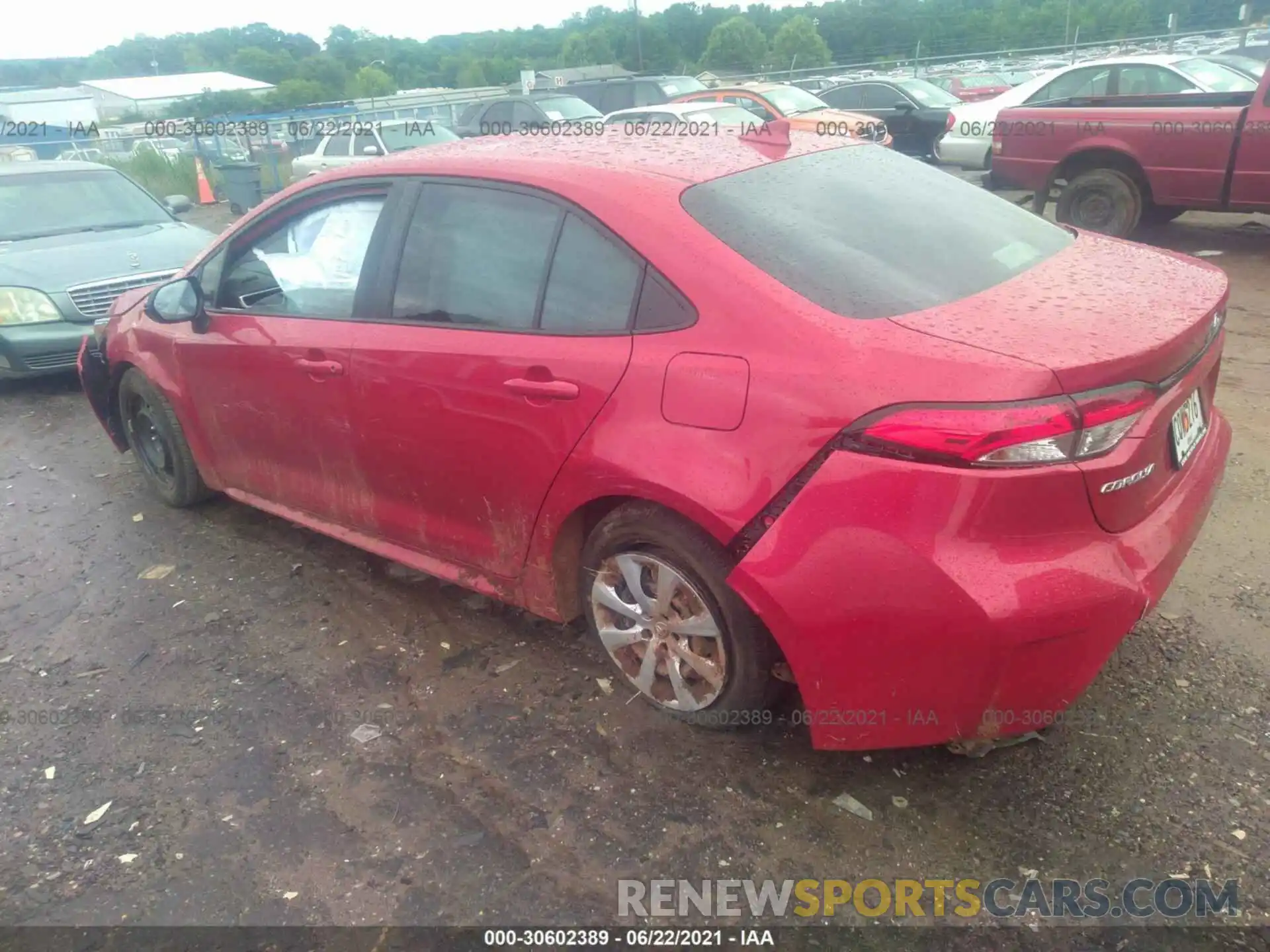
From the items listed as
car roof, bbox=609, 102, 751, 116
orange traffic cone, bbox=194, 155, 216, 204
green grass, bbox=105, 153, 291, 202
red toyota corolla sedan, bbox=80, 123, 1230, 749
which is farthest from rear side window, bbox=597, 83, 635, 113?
red toyota corolla sedan, bbox=80, 123, 1230, 749

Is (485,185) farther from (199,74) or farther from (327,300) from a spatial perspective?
(199,74)

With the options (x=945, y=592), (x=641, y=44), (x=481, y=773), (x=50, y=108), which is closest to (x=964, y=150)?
(x=945, y=592)

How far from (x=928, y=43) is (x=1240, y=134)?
32.1 meters

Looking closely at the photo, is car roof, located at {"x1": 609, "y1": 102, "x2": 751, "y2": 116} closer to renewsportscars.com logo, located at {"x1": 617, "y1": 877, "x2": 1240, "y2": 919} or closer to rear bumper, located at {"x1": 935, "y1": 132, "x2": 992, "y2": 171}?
rear bumper, located at {"x1": 935, "y1": 132, "x2": 992, "y2": 171}

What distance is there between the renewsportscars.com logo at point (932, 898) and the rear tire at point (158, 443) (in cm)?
315

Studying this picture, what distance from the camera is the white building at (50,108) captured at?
118 feet

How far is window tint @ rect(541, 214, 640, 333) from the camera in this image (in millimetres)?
2596

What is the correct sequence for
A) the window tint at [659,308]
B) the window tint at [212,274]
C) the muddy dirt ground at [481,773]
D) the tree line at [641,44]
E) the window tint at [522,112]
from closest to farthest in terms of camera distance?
the muddy dirt ground at [481,773] < the window tint at [659,308] < the window tint at [212,274] < the window tint at [522,112] < the tree line at [641,44]

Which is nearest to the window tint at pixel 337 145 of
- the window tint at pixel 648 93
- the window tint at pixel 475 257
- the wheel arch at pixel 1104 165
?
the window tint at pixel 648 93

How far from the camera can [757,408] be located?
7.43 ft

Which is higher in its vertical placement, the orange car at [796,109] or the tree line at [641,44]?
the tree line at [641,44]

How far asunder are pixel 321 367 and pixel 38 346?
4156 mm

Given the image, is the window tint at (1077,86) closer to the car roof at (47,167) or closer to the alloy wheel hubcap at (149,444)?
the car roof at (47,167)

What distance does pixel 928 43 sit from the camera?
117 feet
